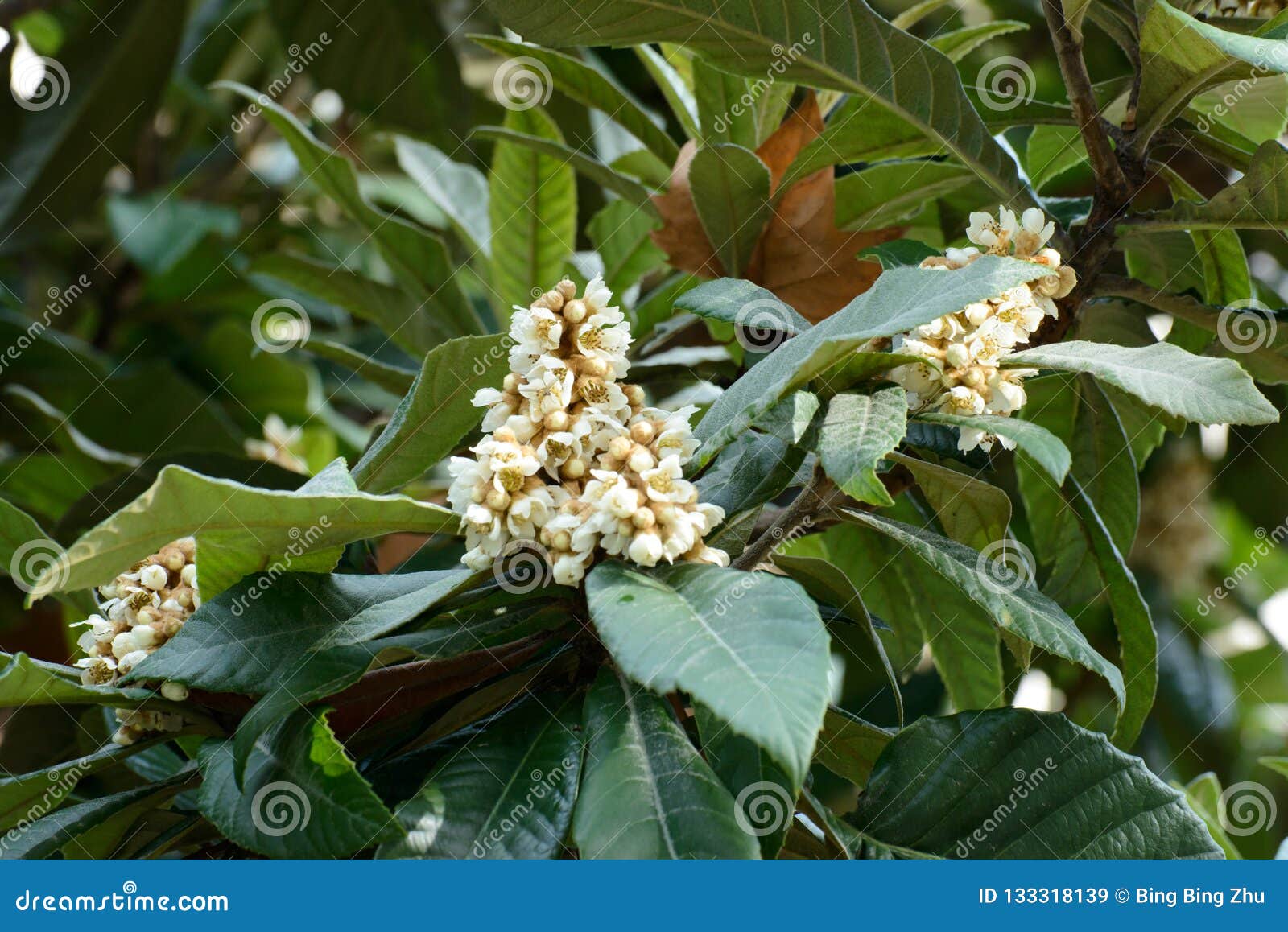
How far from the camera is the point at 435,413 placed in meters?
0.68

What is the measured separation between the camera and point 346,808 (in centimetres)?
52

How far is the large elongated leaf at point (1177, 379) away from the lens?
51 centimetres

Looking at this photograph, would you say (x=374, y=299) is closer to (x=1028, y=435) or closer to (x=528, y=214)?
(x=528, y=214)

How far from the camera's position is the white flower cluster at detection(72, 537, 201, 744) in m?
0.63

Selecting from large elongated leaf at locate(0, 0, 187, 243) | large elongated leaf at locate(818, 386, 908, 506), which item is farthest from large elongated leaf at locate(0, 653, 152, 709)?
large elongated leaf at locate(0, 0, 187, 243)

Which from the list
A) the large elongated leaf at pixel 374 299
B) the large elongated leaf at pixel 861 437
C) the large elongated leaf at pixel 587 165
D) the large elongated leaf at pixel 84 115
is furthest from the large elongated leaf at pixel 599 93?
the large elongated leaf at pixel 84 115

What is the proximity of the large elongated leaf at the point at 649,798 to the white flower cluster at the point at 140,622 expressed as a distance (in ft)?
0.78

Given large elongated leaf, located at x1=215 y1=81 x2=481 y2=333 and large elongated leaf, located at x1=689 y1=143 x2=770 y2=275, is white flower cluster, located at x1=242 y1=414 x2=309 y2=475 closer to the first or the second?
large elongated leaf, located at x1=215 y1=81 x2=481 y2=333

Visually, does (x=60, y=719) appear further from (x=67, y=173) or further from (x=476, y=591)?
(x=67, y=173)

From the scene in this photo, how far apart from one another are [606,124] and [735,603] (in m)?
0.96

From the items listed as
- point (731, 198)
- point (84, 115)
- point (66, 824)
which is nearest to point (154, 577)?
point (66, 824)

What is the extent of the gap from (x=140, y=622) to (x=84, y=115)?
1140mm

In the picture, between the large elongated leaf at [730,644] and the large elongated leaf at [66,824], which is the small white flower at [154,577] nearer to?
the large elongated leaf at [66,824]

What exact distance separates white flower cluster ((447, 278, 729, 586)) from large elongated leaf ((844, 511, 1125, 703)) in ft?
0.33
